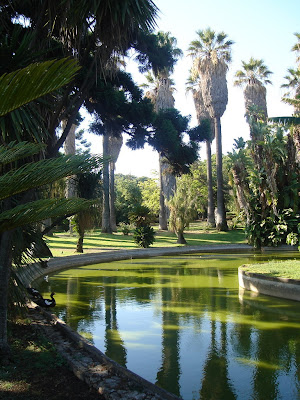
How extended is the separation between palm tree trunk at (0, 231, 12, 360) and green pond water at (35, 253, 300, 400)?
1629 mm

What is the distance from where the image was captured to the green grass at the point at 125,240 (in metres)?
23.1

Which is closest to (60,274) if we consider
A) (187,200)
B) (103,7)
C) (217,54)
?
(103,7)

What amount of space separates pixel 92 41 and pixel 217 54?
28999mm

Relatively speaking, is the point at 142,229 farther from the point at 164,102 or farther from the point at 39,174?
the point at 39,174

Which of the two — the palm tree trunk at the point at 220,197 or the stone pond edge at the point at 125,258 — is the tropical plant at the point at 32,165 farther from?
the palm tree trunk at the point at 220,197

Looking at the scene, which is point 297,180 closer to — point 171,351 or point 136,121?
point 136,121

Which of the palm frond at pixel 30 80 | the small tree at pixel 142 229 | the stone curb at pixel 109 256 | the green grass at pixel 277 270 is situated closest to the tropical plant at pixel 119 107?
→ the stone curb at pixel 109 256

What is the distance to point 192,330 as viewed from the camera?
7.10 metres

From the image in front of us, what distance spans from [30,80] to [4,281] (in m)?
3.13

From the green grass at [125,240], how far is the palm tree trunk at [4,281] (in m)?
15.0

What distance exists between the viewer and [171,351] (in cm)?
602

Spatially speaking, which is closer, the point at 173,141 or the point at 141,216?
the point at 173,141

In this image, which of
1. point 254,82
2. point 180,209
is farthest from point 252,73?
point 180,209

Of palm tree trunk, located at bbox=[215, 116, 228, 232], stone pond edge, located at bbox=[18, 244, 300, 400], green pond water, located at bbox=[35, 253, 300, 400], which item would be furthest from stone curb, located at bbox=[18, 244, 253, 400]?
palm tree trunk, located at bbox=[215, 116, 228, 232]
